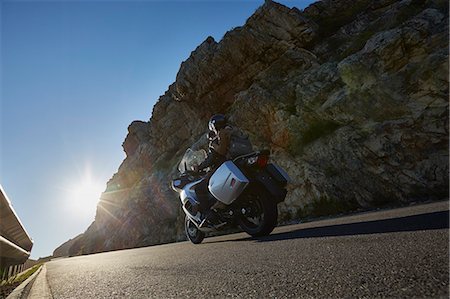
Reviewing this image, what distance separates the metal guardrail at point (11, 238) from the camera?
194 inches

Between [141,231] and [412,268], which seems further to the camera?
[141,231]

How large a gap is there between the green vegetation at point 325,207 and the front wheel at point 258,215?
6.61 meters

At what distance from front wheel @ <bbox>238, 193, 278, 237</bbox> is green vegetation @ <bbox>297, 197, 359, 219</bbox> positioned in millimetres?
6610

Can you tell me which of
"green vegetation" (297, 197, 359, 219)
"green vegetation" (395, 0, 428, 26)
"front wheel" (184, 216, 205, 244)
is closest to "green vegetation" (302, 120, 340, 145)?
"green vegetation" (297, 197, 359, 219)

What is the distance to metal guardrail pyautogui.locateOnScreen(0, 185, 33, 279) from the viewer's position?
4.92m

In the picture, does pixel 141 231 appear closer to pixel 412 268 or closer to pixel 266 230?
pixel 266 230

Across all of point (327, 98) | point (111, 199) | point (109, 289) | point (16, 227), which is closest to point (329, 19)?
point (327, 98)

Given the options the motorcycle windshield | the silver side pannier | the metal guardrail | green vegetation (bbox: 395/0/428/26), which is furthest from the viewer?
green vegetation (bbox: 395/0/428/26)

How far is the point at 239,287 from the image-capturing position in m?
2.12

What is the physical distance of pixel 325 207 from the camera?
40.1 ft

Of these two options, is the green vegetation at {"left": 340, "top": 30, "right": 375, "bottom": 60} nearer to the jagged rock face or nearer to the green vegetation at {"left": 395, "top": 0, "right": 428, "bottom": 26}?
the jagged rock face

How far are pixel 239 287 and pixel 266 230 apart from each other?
148 inches

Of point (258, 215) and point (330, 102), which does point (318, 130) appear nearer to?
point (330, 102)

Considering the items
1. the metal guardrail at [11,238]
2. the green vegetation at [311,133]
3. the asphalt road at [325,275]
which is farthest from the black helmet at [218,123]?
the green vegetation at [311,133]
